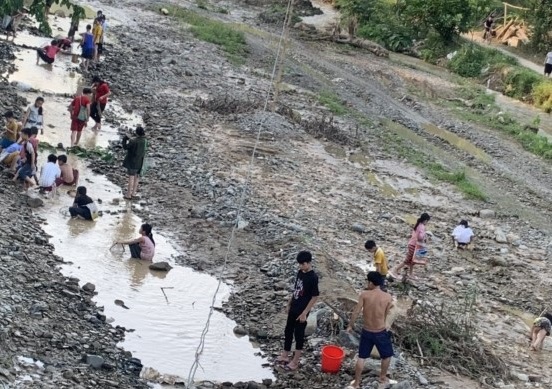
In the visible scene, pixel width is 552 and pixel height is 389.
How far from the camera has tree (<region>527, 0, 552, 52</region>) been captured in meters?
36.2

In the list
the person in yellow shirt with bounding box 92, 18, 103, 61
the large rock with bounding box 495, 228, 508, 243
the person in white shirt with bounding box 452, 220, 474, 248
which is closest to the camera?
the person in white shirt with bounding box 452, 220, 474, 248

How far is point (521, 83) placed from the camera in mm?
32750

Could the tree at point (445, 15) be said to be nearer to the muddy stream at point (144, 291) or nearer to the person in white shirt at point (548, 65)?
the person in white shirt at point (548, 65)

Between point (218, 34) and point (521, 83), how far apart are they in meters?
11.1

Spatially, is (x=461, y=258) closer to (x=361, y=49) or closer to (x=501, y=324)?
(x=501, y=324)

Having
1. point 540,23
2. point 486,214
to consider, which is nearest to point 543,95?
point 540,23

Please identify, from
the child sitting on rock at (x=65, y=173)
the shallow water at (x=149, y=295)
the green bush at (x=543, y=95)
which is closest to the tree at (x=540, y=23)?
the green bush at (x=543, y=95)

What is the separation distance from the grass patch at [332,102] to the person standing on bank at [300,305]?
618 inches

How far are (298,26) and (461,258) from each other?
2313cm

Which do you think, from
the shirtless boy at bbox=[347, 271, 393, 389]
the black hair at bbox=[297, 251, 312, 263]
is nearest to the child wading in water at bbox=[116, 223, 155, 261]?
the black hair at bbox=[297, 251, 312, 263]

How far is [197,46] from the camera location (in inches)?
1163

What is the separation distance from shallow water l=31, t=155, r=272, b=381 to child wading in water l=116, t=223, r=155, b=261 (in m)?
0.10

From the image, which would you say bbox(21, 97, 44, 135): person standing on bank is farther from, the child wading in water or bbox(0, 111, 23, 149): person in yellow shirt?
the child wading in water

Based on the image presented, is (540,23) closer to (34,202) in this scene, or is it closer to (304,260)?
(34,202)
